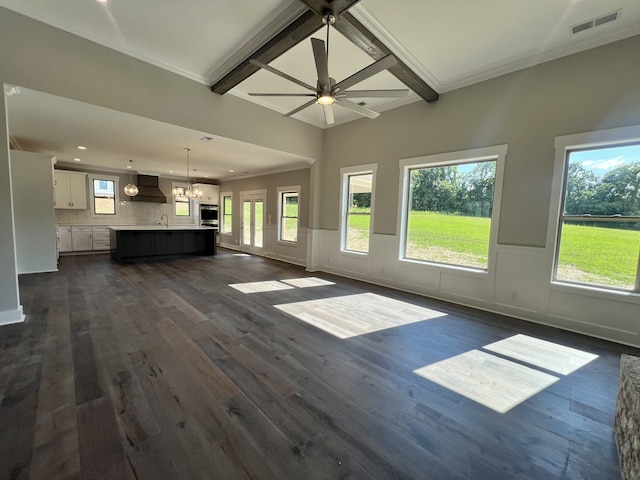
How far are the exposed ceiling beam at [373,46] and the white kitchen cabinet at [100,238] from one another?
8731mm

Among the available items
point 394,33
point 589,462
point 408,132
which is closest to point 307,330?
point 589,462

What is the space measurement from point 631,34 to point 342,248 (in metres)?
5.10

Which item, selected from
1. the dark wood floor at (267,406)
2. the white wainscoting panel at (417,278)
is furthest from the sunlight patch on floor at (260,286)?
the white wainscoting panel at (417,278)

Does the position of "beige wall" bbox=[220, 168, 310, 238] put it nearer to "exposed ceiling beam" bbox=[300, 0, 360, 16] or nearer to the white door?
the white door

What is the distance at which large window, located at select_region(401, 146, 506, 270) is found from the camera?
4.10m

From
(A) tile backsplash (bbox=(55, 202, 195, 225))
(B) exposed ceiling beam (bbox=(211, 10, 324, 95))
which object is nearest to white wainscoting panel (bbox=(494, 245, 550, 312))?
(B) exposed ceiling beam (bbox=(211, 10, 324, 95))

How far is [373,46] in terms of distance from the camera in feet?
10.5

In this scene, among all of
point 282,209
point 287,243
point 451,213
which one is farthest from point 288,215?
point 451,213

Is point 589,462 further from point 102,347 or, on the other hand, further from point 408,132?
point 408,132

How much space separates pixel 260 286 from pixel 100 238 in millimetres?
6602

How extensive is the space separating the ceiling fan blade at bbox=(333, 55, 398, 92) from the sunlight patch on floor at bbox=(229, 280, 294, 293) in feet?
11.1

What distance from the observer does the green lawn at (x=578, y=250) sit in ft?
10.1

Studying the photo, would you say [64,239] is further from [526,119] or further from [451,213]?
[526,119]

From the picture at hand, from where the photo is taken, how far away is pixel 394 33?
10.2 feet
